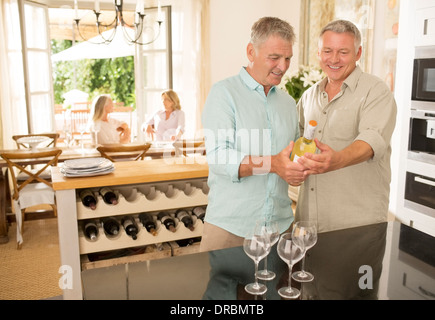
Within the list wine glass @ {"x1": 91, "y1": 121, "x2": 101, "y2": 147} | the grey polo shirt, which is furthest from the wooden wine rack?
wine glass @ {"x1": 91, "y1": 121, "x2": 101, "y2": 147}

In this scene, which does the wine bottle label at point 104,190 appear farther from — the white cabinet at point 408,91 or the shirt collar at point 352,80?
the white cabinet at point 408,91

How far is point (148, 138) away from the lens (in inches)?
228

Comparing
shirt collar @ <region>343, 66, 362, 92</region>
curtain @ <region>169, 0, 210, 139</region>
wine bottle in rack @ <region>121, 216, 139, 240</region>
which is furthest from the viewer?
curtain @ <region>169, 0, 210, 139</region>

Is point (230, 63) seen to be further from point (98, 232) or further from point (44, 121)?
point (98, 232)

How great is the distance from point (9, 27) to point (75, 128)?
3.38 metres

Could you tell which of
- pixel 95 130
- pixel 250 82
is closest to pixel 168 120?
pixel 95 130

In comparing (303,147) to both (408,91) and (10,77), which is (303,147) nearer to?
(408,91)

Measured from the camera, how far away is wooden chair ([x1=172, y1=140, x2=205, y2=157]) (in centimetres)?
424

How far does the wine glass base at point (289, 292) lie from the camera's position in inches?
44.9

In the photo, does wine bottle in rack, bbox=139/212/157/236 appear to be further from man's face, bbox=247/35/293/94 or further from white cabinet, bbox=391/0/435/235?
white cabinet, bbox=391/0/435/235

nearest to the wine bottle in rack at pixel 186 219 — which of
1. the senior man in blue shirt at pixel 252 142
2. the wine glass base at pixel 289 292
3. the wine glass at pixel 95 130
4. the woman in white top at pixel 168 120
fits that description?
the senior man in blue shirt at pixel 252 142

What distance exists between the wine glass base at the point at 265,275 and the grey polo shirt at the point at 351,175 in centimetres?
68

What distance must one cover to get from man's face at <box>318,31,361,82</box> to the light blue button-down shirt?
0.96 feet
